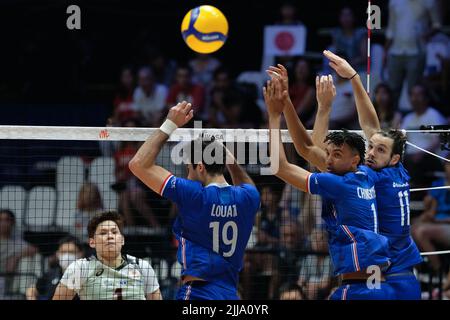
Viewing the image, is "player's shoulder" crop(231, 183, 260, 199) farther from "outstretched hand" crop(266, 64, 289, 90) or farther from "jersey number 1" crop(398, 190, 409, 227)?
"jersey number 1" crop(398, 190, 409, 227)

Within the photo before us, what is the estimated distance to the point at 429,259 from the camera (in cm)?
1363

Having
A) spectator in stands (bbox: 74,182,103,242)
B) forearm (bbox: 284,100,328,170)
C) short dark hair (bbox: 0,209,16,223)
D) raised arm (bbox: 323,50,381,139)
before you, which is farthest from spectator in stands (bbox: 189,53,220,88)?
forearm (bbox: 284,100,328,170)

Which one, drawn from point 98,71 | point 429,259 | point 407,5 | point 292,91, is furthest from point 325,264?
point 98,71

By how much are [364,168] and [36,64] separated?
10.3 metres

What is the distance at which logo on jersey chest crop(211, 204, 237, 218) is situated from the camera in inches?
326

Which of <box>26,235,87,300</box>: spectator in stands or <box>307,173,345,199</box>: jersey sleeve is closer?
<box>307,173,345,199</box>: jersey sleeve

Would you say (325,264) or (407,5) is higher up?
(407,5)

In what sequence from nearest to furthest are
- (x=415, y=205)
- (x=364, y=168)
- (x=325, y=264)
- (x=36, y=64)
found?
(x=364, y=168), (x=325, y=264), (x=415, y=205), (x=36, y=64)

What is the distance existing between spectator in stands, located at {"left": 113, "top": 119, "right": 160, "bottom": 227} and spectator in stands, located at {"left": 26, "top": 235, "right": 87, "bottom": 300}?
1368 millimetres

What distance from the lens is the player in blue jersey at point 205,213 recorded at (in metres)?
8.28

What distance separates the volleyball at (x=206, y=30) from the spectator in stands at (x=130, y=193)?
3.33 meters

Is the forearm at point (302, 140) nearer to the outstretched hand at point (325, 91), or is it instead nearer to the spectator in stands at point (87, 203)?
the outstretched hand at point (325, 91)

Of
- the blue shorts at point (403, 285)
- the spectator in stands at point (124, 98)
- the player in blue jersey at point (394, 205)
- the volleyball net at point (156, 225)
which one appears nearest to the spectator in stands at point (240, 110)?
the spectator in stands at point (124, 98)
